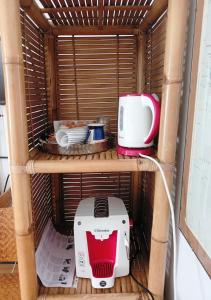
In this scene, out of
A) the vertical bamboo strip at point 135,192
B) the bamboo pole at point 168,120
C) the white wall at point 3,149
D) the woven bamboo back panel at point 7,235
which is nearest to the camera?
the bamboo pole at point 168,120

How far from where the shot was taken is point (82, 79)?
1.03 metres

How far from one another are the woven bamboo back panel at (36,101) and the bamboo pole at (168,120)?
15.6 inches

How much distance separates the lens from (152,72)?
36.1 inches

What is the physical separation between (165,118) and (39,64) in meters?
0.54

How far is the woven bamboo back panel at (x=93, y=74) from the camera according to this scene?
100cm

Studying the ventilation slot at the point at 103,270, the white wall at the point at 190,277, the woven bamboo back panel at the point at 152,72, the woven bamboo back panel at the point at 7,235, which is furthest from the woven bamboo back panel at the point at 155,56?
the woven bamboo back panel at the point at 7,235

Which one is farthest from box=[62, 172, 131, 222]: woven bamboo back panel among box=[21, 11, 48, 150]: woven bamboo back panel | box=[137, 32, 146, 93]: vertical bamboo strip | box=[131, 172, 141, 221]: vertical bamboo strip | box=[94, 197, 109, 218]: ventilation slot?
box=[137, 32, 146, 93]: vertical bamboo strip

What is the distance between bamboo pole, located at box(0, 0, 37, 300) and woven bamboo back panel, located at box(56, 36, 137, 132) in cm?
42

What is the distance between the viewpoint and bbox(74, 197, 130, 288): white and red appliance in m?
0.82

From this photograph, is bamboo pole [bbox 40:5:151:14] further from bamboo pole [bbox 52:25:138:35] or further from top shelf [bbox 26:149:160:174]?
top shelf [bbox 26:149:160:174]

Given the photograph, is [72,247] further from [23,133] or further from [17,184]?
[23,133]

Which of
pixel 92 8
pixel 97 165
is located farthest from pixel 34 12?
pixel 97 165

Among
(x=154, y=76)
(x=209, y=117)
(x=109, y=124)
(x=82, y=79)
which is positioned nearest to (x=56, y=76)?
(x=82, y=79)

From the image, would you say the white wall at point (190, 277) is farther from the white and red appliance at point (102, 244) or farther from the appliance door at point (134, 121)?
the appliance door at point (134, 121)
